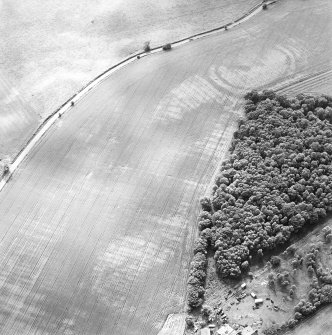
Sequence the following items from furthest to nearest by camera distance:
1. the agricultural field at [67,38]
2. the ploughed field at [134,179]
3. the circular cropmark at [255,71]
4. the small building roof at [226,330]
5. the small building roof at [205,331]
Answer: the circular cropmark at [255,71], the agricultural field at [67,38], the ploughed field at [134,179], the small building roof at [205,331], the small building roof at [226,330]

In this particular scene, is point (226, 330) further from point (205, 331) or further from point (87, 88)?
point (87, 88)

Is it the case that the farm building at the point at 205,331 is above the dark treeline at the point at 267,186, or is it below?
below

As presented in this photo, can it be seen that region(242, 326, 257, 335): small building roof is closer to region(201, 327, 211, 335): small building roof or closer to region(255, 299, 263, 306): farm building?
region(255, 299, 263, 306): farm building

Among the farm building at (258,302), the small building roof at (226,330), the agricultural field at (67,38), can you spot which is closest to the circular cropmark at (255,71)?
the agricultural field at (67,38)

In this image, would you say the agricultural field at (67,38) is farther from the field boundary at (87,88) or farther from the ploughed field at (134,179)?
the ploughed field at (134,179)

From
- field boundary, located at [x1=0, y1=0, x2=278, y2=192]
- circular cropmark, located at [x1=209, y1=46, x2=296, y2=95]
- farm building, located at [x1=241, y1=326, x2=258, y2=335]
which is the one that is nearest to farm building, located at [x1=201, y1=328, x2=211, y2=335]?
farm building, located at [x1=241, y1=326, x2=258, y2=335]

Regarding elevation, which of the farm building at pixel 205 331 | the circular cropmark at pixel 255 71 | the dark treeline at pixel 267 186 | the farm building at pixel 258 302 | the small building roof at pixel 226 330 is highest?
the circular cropmark at pixel 255 71
